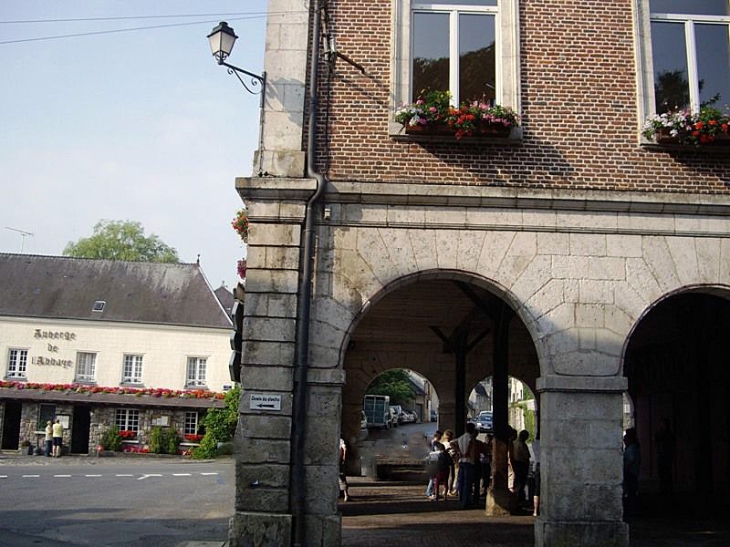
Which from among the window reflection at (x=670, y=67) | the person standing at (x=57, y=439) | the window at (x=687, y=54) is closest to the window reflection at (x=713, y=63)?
the window at (x=687, y=54)

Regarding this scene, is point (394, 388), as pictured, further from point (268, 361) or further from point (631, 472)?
point (268, 361)

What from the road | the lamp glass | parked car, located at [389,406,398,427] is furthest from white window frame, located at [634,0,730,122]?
parked car, located at [389,406,398,427]

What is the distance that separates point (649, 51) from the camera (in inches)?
416

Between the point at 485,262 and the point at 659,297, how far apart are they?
2.13m

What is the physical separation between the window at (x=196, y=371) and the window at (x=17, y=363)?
743 cm

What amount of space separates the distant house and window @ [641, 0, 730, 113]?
98.0ft

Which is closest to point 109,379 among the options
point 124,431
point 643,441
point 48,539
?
point 124,431

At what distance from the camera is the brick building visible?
31.1 ft

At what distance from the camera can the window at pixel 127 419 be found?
121 ft

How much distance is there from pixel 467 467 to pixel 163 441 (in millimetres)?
24803

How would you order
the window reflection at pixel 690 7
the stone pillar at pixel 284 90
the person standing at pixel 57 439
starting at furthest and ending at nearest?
the person standing at pixel 57 439 < the window reflection at pixel 690 7 < the stone pillar at pixel 284 90

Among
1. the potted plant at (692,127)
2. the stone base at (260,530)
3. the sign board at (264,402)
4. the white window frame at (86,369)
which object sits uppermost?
the potted plant at (692,127)

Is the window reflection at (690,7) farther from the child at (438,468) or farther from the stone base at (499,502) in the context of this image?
the child at (438,468)

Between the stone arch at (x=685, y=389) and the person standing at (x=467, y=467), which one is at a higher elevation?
the stone arch at (x=685, y=389)
